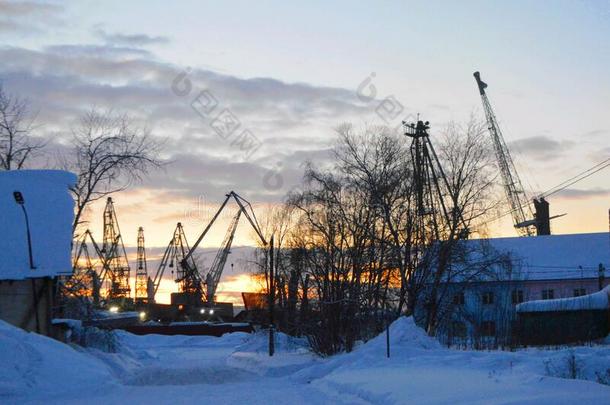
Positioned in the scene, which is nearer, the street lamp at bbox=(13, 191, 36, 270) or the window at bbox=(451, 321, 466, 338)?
the street lamp at bbox=(13, 191, 36, 270)

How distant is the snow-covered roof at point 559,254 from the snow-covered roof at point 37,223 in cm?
4483

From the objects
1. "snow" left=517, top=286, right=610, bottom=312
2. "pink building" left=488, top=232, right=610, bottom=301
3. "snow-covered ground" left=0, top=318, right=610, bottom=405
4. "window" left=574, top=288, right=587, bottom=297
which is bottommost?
"snow-covered ground" left=0, top=318, right=610, bottom=405

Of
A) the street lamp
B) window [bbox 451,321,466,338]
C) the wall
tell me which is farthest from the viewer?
window [bbox 451,321,466,338]

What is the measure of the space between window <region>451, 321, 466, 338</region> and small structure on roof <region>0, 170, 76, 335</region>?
21.5m

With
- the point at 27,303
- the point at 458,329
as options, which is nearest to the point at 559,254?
the point at 458,329

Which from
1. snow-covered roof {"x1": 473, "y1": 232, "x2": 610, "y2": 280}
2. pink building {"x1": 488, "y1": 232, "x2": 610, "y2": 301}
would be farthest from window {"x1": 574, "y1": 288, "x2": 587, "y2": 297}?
snow-covered roof {"x1": 473, "y1": 232, "x2": 610, "y2": 280}

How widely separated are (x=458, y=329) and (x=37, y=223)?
24.5m

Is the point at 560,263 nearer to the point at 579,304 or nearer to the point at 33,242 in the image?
the point at 579,304

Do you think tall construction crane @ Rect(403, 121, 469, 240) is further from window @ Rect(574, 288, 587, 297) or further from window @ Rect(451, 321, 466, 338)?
window @ Rect(574, 288, 587, 297)

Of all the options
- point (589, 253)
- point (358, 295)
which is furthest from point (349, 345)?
point (589, 253)

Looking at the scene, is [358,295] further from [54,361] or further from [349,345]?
[54,361]

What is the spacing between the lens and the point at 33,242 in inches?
1481

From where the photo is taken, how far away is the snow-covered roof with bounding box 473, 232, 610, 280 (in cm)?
7694

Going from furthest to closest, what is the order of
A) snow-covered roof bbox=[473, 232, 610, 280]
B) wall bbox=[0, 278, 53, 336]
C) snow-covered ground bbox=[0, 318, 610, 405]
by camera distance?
snow-covered roof bbox=[473, 232, 610, 280]
wall bbox=[0, 278, 53, 336]
snow-covered ground bbox=[0, 318, 610, 405]
